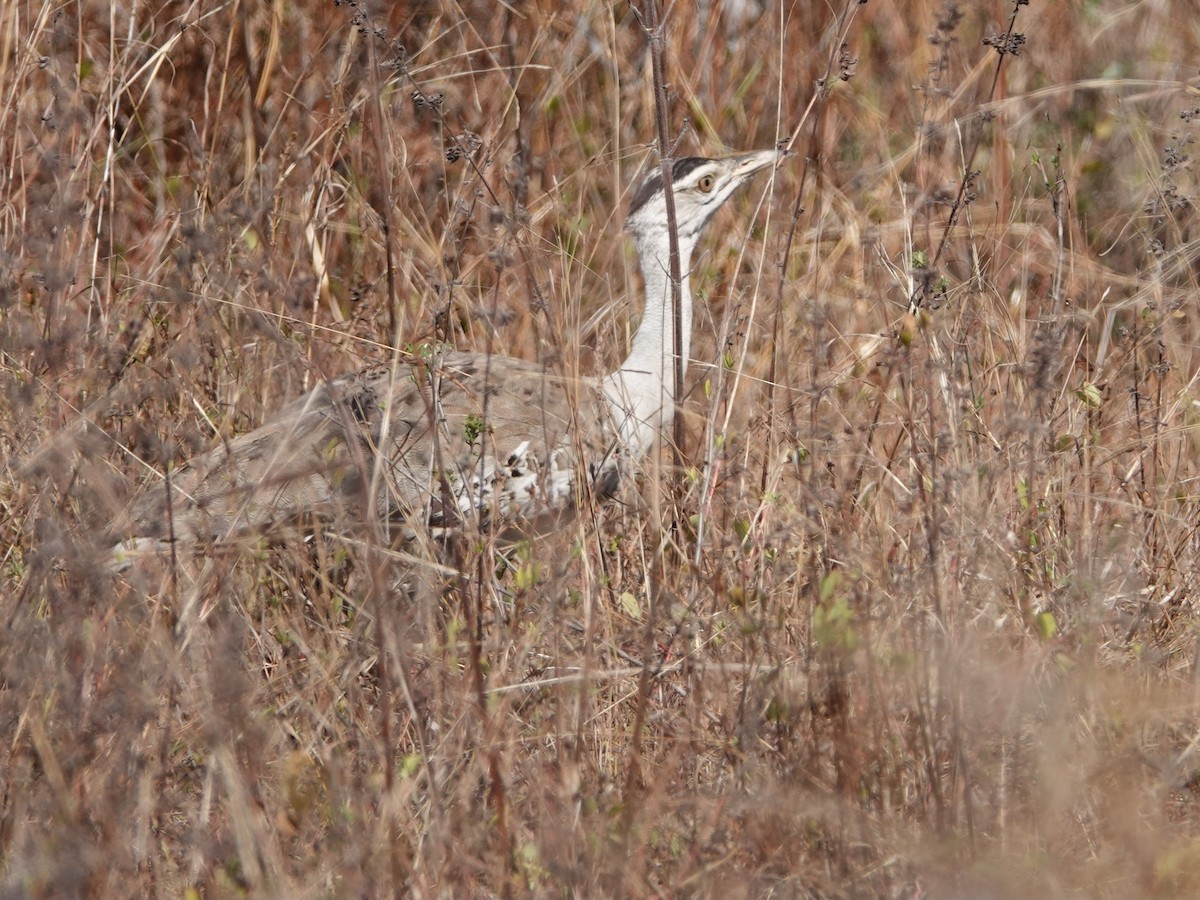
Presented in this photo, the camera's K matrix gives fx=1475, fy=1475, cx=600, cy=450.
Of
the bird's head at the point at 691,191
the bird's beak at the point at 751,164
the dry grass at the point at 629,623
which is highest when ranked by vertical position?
the bird's beak at the point at 751,164

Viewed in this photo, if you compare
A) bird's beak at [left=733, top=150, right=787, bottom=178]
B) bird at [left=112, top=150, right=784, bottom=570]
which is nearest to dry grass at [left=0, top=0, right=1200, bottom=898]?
bird at [left=112, top=150, right=784, bottom=570]

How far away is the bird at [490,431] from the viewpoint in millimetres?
3309

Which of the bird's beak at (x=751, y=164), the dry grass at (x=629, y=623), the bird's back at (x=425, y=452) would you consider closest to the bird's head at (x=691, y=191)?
the bird's beak at (x=751, y=164)

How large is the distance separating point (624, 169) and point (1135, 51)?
238 cm

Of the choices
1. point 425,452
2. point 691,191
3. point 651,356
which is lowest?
point 425,452

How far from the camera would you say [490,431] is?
9.87ft

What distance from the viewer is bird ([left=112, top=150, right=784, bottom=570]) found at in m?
3.31

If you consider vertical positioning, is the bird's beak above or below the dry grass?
above

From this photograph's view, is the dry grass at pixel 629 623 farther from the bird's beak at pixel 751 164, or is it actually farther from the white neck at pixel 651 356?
the bird's beak at pixel 751 164

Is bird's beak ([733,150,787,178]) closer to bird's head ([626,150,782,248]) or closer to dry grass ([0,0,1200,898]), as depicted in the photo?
bird's head ([626,150,782,248])

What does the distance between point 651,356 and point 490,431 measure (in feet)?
4.33

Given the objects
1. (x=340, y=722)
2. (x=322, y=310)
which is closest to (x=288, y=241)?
(x=322, y=310)

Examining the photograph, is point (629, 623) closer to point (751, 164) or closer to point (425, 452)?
point (425, 452)

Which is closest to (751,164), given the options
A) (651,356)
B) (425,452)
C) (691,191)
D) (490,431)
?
(691,191)
